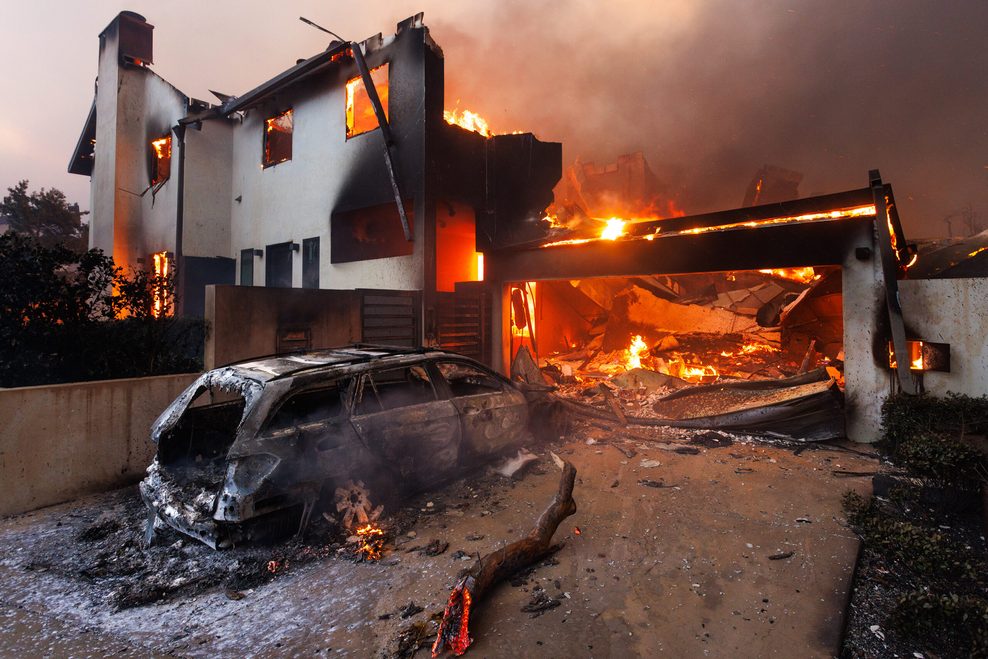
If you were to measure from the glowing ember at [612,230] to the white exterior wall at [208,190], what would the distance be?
12596mm

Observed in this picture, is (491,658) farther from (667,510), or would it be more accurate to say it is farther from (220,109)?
(220,109)

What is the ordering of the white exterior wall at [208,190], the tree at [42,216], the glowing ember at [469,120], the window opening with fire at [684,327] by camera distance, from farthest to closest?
the tree at [42,216] → the white exterior wall at [208,190] → the glowing ember at [469,120] → the window opening with fire at [684,327]

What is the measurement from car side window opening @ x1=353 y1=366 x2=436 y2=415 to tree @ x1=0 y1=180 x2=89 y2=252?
2316 cm

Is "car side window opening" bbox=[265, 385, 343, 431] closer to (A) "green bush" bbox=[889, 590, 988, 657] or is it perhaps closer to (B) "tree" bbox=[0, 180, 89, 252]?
(A) "green bush" bbox=[889, 590, 988, 657]

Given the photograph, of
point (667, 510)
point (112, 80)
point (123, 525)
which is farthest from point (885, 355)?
point (112, 80)

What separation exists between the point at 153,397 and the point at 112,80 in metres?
16.1

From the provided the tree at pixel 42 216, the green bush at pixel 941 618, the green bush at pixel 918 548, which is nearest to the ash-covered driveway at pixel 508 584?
the green bush at pixel 918 548

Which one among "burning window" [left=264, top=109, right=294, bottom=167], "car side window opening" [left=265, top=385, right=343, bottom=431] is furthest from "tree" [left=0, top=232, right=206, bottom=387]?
"burning window" [left=264, top=109, right=294, bottom=167]

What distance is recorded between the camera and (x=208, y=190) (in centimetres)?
1491

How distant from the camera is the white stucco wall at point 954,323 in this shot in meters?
6.17

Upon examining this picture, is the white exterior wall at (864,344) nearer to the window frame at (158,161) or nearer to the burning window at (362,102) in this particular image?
the burning window at (362,102)

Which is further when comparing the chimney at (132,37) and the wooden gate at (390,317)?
the chimney at (132,37)

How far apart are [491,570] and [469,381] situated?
3.18 metres

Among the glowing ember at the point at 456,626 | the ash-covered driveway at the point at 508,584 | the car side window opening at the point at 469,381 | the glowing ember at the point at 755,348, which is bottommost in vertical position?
the ash-covered driveway at the point at 508,584
